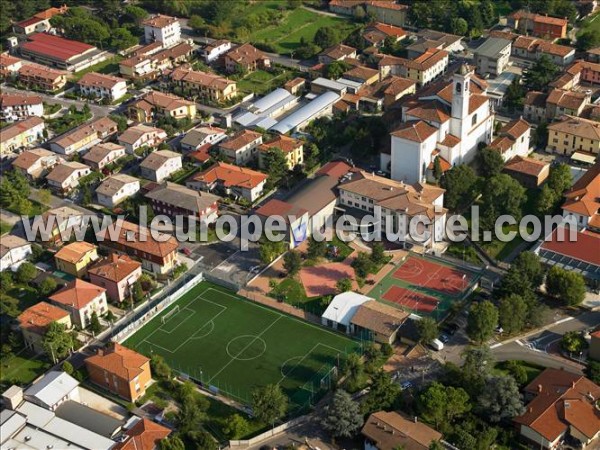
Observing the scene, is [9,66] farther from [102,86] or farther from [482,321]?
[482,321]

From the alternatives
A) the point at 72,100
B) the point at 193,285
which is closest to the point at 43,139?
the point at 72,100

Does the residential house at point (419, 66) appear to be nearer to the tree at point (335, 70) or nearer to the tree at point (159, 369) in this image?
the tree at point (335, 70)

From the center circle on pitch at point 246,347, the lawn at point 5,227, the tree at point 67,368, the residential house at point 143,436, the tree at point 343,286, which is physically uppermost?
the residential house at point 143,436

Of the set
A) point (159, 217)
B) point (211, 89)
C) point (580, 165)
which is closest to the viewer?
point (159, 217)

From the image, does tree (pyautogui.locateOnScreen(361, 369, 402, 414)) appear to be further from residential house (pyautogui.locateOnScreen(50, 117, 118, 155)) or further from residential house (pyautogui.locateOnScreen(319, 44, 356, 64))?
residential house (pyautogui.locateOnScreen(319, 44, 356, 64))

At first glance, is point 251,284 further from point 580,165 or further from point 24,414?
point 580,165

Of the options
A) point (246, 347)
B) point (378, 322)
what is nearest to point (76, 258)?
point (246, 347)

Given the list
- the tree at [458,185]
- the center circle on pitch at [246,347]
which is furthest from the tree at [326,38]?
the center circle on pitch at [246,347]

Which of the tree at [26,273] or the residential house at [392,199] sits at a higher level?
the residential house at [392,199]
